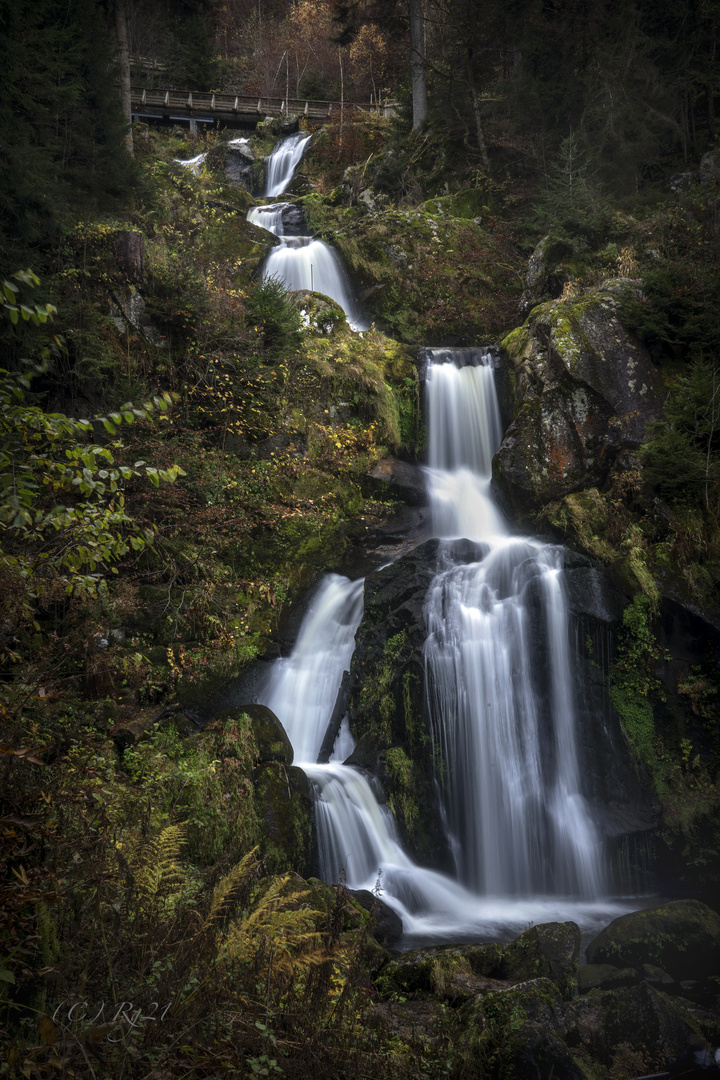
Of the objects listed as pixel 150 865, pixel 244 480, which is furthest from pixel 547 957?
pixel 244 480

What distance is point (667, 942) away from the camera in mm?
5891

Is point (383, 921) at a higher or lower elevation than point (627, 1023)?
higher

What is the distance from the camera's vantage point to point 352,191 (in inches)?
782

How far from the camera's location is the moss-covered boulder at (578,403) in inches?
406

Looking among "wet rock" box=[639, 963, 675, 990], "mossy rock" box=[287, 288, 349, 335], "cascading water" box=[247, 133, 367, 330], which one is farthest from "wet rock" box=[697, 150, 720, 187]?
"wet rock" box=[639, 963, 675, 990]

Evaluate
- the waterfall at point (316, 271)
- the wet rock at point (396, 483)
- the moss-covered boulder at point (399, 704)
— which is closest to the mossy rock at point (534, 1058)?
the moss-covered boulder at point (399, 704)

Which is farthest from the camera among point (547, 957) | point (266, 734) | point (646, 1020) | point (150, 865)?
point (266, 734)

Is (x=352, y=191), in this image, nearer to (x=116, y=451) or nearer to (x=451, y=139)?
(x=451, y=139)

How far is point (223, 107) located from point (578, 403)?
24.5 m

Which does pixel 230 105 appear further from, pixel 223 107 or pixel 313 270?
pixel 313 270

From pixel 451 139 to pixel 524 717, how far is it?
18737mm

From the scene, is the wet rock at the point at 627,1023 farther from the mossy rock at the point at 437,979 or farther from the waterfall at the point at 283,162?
the waterfall at the point at 283,162

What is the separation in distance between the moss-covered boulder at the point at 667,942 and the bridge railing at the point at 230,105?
28.7 m

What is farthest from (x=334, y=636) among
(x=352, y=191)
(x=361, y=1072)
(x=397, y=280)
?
(x=352, y=191)
